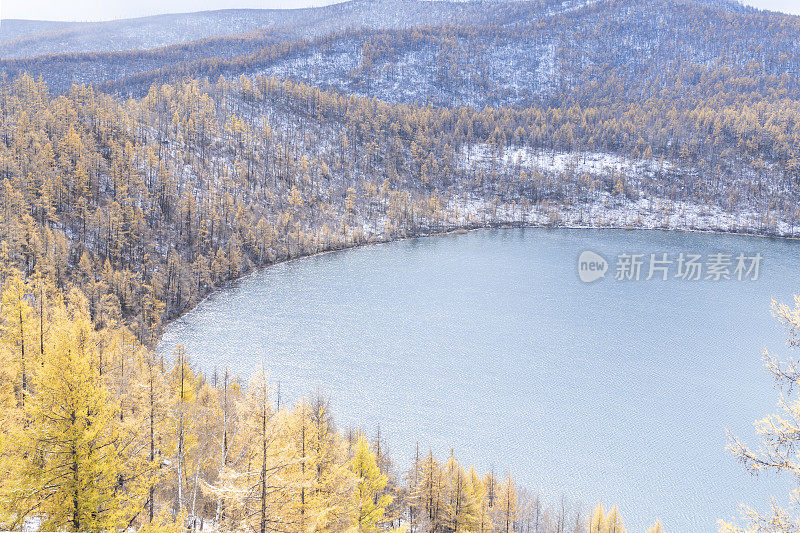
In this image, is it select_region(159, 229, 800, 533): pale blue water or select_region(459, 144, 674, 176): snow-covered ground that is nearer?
select_region(159, 229, 800, 533): pale blue water

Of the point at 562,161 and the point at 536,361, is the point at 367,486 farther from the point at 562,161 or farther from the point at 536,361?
the point at 562,161

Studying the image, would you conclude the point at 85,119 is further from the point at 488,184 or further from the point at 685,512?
the point at 685,512

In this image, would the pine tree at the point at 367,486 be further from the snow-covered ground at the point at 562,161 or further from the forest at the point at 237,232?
the snow-covered ground at the point at 562,161

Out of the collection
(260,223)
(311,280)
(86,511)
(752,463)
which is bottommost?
(311,280)

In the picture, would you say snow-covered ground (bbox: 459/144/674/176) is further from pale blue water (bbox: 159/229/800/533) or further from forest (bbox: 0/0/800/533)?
pale blue water (bbox: 159/229/800/533)

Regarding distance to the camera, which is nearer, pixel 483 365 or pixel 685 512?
pixel 685 512

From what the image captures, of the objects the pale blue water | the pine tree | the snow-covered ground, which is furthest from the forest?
the pale blue water

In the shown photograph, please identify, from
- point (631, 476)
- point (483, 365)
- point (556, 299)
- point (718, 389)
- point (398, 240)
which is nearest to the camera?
point (631, 476)

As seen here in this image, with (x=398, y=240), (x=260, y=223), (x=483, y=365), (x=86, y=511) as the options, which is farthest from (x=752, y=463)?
(x=398, y=240)
